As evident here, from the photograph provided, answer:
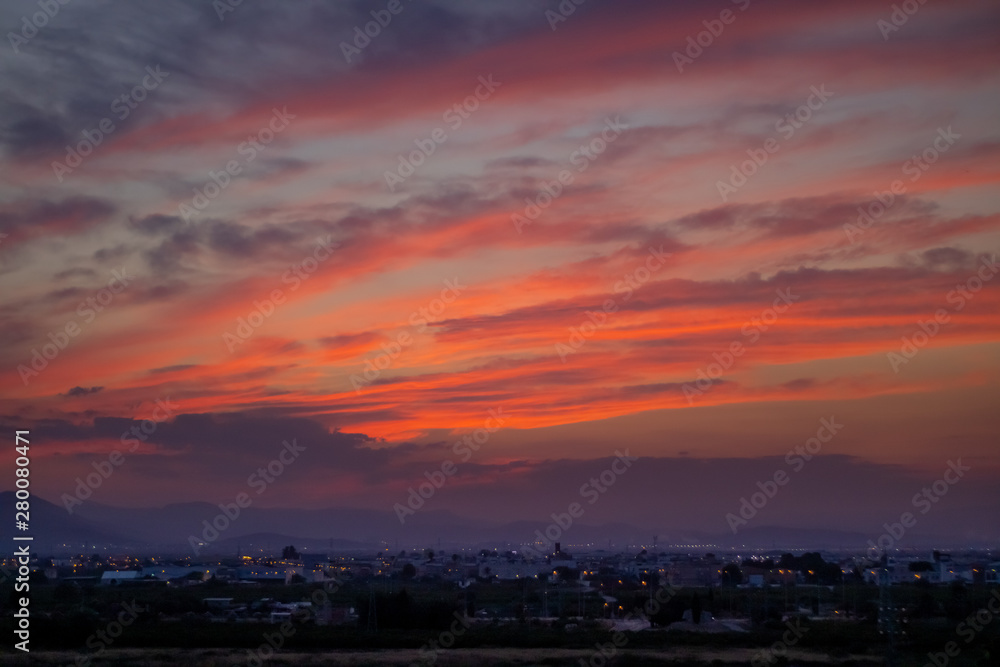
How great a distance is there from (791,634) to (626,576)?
59880mm

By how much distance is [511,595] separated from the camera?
270 feet

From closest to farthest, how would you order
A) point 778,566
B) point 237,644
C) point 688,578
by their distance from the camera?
point 237,644 → point 688,578 → point 778,566

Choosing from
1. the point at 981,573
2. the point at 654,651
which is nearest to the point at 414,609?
the point at 654,651

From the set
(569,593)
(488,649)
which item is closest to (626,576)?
(569,593)

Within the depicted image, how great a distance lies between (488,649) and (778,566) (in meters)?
82.7

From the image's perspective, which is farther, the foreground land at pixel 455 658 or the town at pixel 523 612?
the town at pixel 523 612

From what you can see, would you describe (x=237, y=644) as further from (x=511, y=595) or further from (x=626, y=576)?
(x=626, y=576)

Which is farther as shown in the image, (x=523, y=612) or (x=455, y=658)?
(x=523, y=612)

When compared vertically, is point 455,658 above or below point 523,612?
above

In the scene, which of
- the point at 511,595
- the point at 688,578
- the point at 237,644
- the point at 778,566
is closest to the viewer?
the point at 237,644

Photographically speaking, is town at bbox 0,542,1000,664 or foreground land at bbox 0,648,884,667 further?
town at bbox 0,542,1000,664

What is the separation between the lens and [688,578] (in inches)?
3863

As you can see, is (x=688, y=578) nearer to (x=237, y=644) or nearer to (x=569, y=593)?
(x=569, y=593)

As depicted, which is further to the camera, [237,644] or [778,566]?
[778,566]
